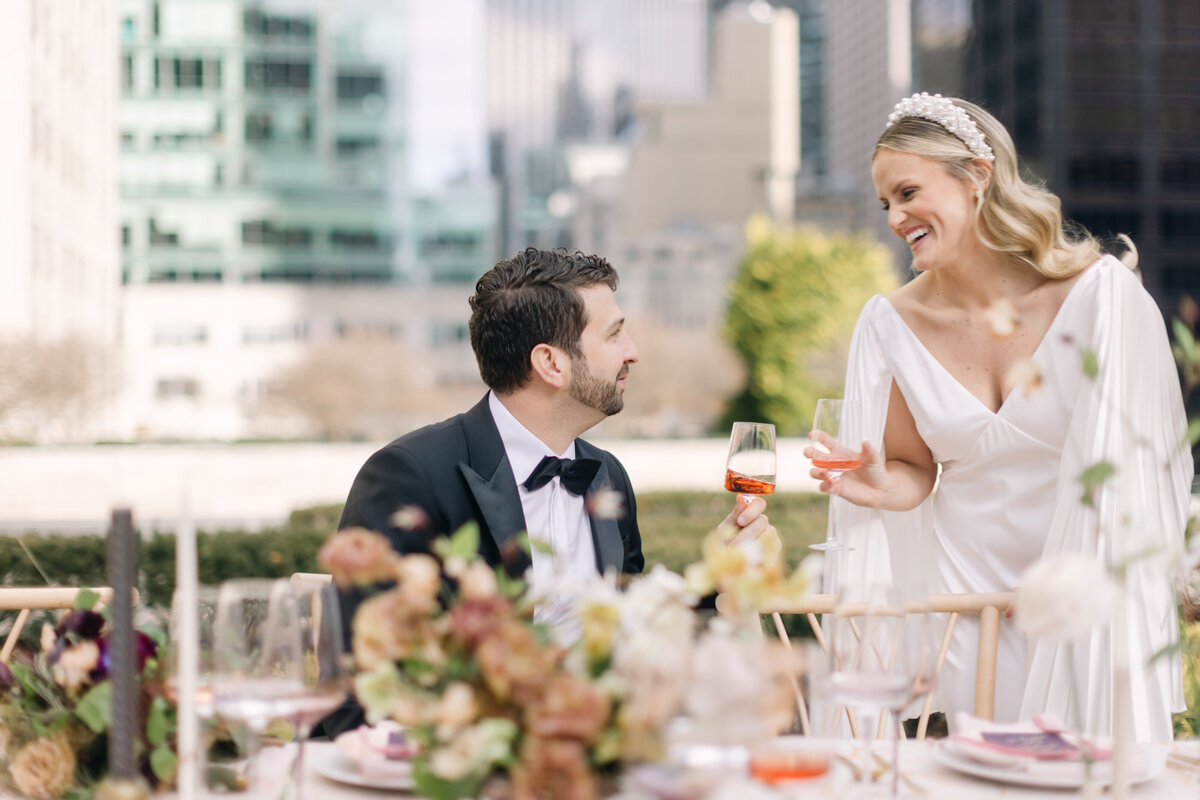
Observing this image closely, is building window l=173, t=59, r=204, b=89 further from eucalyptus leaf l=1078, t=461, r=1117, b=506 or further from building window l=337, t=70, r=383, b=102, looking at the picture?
eucalyptus leaf l=1078, t=461, r=1117, b=506

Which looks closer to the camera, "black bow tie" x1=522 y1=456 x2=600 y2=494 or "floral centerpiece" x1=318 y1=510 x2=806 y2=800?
"floral centerpiece" x1=318 y1=510 x2=806 y2=800

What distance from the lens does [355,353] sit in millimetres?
32438

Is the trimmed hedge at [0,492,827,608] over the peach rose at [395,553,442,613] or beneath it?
beneath

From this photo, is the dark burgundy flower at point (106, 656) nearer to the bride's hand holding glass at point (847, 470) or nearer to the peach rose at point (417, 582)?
the peach rose at point (417, 582)

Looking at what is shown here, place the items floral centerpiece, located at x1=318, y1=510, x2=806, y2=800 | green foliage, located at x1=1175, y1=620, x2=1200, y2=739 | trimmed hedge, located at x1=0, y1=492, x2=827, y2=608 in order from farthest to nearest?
1. trimmed hedge, located at x1=0, y1=492, x2=827, y2=608
2. green foliage, located at x1=1175, y1=620, x2=1200, y2=739
3. floral centerpiece, located at x1=318, y1=510, x2=806, y2=800

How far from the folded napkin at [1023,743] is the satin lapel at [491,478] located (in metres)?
1.16

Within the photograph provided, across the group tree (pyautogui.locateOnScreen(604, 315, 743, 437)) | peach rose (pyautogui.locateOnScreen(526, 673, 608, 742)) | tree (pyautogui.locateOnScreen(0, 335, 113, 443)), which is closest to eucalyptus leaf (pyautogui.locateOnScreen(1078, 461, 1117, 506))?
peach rose (pyautogui.locateOnScreen(526, 673, 608, 742))

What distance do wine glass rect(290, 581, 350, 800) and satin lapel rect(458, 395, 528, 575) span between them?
3.80 feet

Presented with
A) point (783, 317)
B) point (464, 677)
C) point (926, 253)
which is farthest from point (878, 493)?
point (783, 317)

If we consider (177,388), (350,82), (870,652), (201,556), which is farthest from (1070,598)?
(350,82)

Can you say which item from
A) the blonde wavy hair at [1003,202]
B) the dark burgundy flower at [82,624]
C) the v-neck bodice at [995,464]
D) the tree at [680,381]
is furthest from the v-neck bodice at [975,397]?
the tree at [680,381]

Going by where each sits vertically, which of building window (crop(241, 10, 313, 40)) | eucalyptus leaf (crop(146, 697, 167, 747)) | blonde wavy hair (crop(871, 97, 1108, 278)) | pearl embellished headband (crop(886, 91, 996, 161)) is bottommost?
eucalyptus leaf (crop(146, 697, 167, 747))

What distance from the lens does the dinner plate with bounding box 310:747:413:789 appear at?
5.72 feet

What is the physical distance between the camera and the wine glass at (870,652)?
1534 mm
